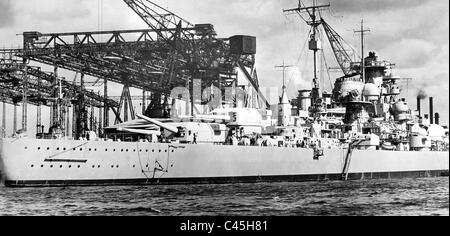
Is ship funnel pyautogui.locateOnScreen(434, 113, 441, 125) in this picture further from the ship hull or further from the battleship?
the ship hull

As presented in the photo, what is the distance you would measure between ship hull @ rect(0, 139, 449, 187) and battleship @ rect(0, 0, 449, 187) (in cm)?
6

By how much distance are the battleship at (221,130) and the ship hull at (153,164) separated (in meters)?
0.06

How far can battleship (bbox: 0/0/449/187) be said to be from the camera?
32.7m

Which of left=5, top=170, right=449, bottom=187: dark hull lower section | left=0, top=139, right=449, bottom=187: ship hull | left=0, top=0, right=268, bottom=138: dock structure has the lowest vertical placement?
left=5, top=170, right=449, bottom=187: dark hull lower section

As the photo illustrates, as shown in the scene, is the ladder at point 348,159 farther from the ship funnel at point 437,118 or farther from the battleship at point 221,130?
the ship funnel at point 437,118

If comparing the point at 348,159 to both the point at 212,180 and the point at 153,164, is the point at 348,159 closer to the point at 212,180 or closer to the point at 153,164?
the point at 212,180

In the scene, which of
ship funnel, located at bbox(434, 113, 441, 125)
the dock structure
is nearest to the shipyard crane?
the dock structure

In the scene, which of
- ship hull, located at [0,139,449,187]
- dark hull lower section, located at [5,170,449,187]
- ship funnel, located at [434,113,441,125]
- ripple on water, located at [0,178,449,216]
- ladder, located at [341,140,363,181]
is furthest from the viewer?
ship funnel, located at [434,113,441,125]

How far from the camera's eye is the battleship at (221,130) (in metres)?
32.7

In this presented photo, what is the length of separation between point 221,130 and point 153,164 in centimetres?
711

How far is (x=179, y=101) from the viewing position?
5047 cm

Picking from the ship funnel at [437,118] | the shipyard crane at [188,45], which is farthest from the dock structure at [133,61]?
the ship funnel at [437,118]

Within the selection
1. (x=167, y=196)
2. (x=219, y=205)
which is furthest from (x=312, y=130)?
(x=219, y=205)
